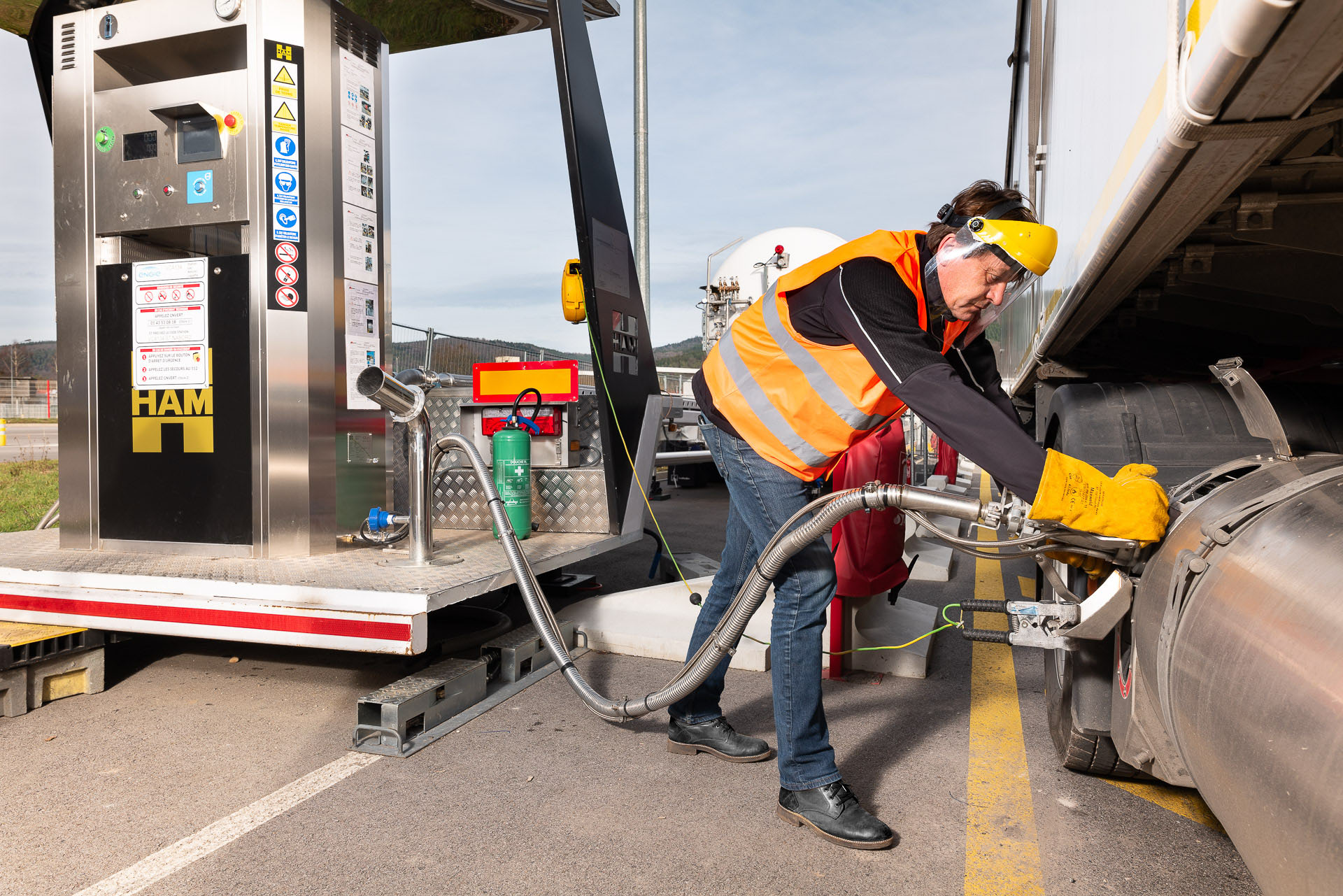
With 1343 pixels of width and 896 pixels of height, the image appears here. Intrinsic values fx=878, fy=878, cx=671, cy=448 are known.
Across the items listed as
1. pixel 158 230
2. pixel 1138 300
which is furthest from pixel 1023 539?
pixel 158 230

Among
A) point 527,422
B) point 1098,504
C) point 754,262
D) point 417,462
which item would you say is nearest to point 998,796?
point 1098,504

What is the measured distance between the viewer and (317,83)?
4.05m

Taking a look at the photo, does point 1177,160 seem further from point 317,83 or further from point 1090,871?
point 317,83

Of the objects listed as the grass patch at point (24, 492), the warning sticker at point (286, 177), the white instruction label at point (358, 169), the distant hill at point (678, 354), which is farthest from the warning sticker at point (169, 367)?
the distant hill at point (678, 354)

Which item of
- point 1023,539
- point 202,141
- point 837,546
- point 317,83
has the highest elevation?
point 317,83

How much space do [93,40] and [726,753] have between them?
4.35 m

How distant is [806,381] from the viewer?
8.25ft

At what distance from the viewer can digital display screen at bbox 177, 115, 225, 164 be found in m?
4.00

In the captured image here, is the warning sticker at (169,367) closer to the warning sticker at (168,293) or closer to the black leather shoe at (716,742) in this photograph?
the warning sticker at (168,293)

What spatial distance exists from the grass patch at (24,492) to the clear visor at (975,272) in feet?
26.3

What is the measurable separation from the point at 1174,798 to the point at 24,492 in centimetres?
1244

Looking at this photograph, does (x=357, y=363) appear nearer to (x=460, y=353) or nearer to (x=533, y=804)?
(x=533, y=804)

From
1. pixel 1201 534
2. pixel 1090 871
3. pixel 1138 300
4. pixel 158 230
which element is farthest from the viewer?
pixel 158 230

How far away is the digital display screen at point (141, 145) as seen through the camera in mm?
4121
